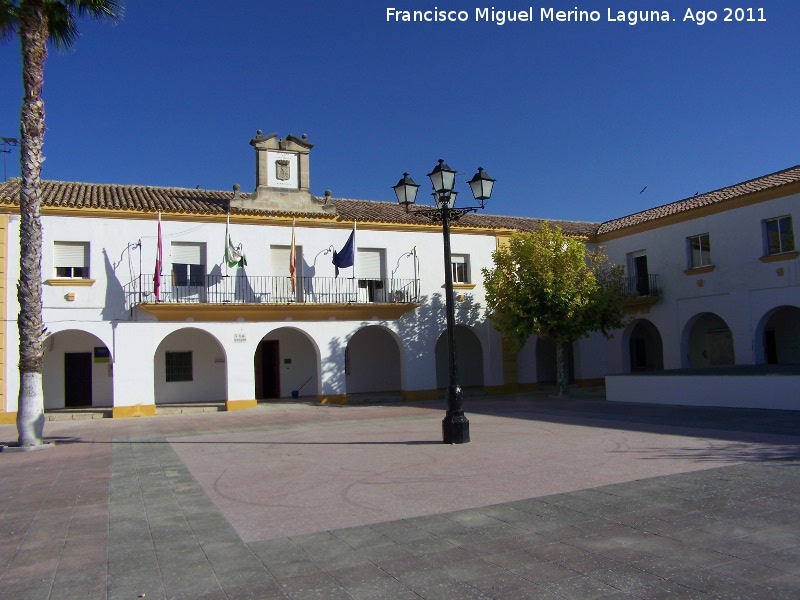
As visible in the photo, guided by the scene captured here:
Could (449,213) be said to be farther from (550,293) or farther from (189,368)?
(189,368)

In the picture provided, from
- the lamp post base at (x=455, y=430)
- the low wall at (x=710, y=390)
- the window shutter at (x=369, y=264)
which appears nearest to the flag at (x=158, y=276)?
the window shutter at (x=369, y=264)

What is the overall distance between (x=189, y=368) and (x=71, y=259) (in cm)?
508

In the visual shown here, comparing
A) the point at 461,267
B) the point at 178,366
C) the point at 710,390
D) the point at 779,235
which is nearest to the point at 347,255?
the point at 461,267

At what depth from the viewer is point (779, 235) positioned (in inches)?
778

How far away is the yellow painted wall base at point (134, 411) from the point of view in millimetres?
18672

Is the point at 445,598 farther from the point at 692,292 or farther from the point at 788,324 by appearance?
the point at 788,324

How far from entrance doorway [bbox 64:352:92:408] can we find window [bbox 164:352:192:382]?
232 cm

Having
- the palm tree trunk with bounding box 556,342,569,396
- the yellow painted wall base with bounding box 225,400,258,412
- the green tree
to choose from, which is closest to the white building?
the yellow painted wall base with bounding box 225,400,258,412

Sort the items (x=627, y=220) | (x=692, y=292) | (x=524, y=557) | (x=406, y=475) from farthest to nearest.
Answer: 1. (x=627, y=220)
2. (x=692, y=292)
3. (x=406, y=475)
4. (x=524, y=557)

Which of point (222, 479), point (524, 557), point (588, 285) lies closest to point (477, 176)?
point (222, 479)

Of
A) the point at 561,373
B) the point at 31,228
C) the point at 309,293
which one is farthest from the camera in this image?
the point at 561,373

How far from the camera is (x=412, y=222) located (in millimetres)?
→ 22844

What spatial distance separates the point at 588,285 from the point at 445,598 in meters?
17.0

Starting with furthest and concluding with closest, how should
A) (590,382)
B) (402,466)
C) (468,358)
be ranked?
(468,358)
(590,382)
(402,466)
